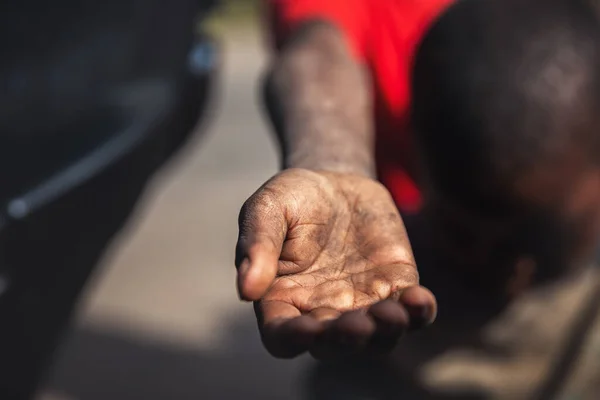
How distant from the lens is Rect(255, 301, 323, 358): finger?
3.40 feet

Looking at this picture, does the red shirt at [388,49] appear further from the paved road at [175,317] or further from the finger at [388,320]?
the finger at [388,320]

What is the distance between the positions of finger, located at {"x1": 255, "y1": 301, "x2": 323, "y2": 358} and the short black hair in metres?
0.70

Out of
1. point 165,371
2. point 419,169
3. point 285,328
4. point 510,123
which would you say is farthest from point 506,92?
point 165,371

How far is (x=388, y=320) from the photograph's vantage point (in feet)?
3.44

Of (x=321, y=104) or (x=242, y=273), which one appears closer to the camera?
(x=242, y=273)

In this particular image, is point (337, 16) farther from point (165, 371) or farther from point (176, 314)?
point (176, 314)

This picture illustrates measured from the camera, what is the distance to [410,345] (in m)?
2.12

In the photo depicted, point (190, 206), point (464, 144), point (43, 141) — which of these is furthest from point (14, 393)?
point (190, 206)

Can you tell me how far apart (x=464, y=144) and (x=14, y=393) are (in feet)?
3.34

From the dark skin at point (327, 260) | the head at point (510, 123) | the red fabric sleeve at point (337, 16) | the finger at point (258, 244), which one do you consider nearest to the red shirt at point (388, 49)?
the red fabric sleeve at point (337, 16)

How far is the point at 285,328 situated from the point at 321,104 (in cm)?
85

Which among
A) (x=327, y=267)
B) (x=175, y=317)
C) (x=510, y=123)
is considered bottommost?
(x=327, y=267)

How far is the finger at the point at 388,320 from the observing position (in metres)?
1.05

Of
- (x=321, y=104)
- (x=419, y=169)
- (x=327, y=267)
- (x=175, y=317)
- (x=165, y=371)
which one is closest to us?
(x=327, y=267)
